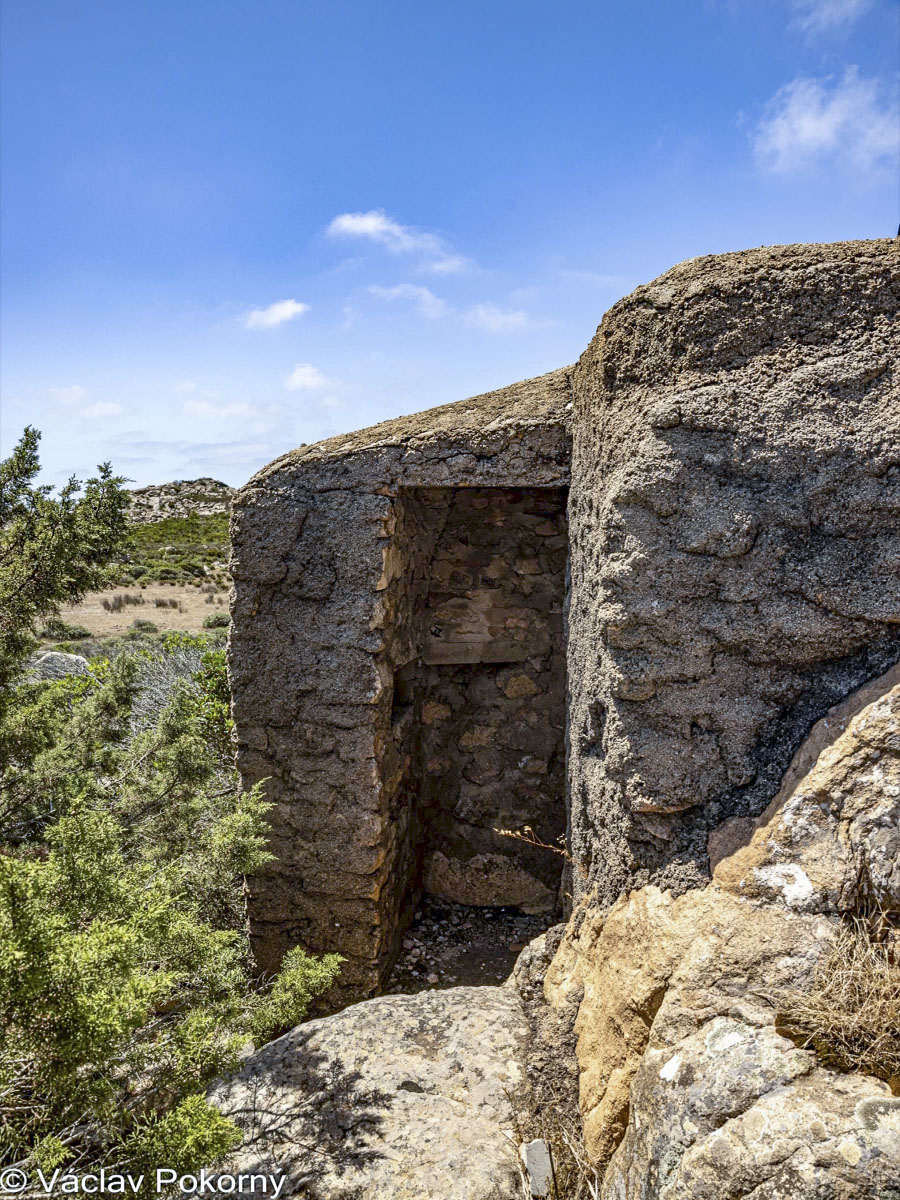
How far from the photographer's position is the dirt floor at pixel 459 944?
3814mm

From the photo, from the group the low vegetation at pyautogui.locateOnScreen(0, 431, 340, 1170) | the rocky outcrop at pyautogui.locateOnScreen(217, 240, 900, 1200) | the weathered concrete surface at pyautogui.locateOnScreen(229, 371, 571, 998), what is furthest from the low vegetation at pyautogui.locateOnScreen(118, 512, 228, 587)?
the rocky outcrop at pyautogui.locateOnScreen(217, 240, 900, 1200)

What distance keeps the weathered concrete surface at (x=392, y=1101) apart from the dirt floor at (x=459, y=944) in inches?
51.5

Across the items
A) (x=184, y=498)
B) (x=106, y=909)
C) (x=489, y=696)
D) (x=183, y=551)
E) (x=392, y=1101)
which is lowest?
(x=392, y=1101)

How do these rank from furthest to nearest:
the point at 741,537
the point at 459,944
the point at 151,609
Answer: the point at 151,609 < the point at 459,944 < the point at 741,537

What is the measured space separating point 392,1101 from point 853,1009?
1347 millimetres

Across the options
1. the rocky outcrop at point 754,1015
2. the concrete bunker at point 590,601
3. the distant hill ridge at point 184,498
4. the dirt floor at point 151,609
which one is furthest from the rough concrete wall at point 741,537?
the distant hill ridge at point 184,498

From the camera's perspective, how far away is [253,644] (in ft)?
11.6

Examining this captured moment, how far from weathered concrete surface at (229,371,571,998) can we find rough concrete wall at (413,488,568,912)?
0.64m

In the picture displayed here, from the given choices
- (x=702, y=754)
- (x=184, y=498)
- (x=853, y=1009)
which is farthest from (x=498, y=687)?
(x=184, y=498)

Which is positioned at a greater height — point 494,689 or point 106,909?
point 494,689

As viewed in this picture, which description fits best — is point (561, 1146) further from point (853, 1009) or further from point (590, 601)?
point (590, 601)

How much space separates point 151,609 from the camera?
1667cm

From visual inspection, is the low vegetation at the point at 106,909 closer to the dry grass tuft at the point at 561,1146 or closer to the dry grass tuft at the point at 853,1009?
the dry grass tuft at the point at 561,1146

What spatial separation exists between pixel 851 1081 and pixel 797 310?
1.74 m
